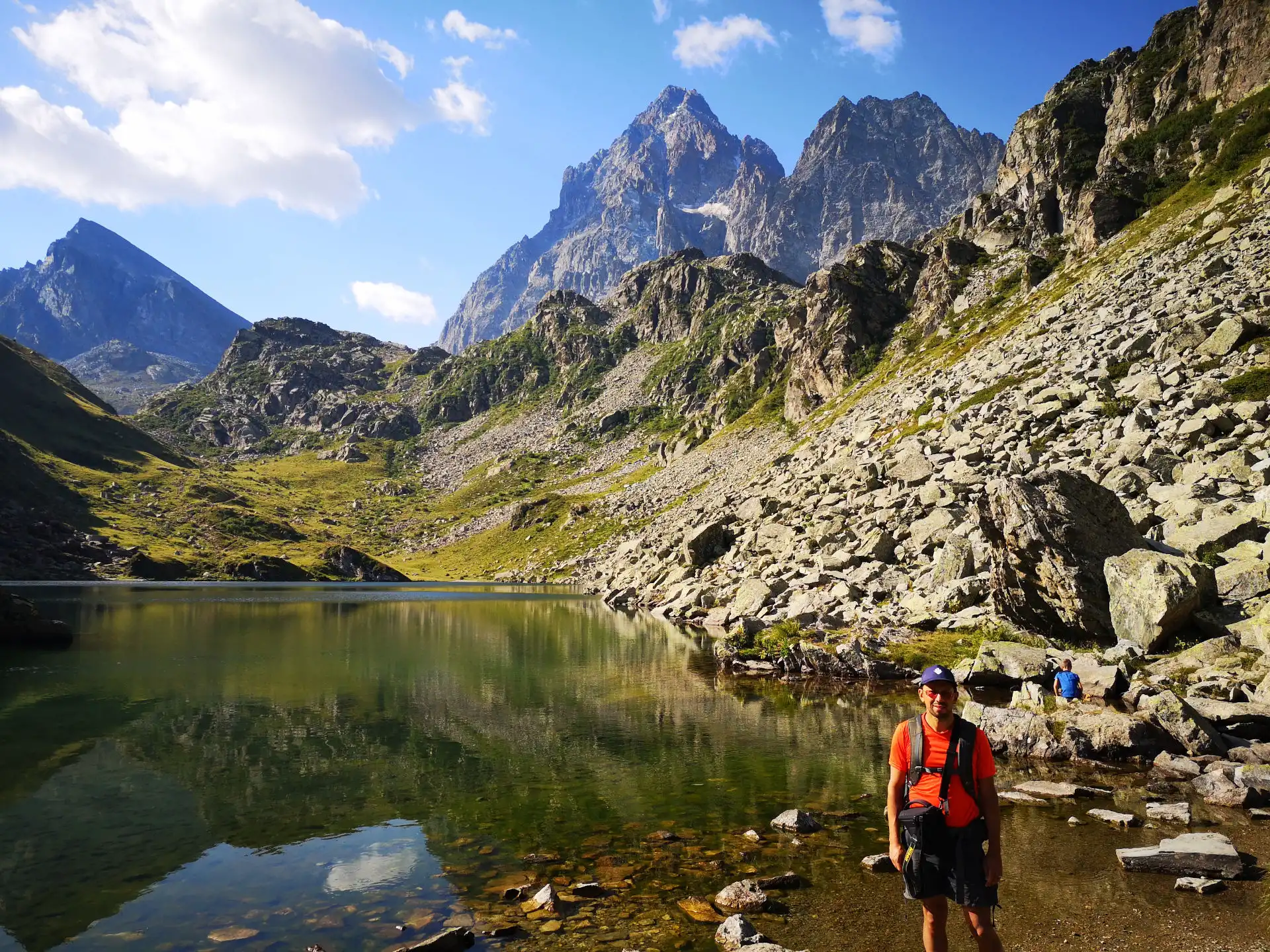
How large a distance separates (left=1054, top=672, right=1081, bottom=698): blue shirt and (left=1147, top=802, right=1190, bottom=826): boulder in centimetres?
844

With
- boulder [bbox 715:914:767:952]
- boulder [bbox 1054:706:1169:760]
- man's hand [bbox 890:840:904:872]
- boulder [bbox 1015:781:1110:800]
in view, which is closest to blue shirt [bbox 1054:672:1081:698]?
boulder [bbox 1054:706:1169:760]

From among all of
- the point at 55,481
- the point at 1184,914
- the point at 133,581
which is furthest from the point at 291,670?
the point at 55,481

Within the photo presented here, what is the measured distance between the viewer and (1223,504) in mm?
31234

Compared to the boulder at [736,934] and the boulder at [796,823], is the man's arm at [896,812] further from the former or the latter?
the boulder at [796,823]

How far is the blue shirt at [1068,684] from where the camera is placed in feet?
76.3

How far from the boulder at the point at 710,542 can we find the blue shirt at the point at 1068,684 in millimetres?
53281

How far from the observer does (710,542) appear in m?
78.2

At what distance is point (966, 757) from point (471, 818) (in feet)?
43.4

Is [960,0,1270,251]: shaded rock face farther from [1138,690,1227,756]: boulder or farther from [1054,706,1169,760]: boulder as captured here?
[1054,706,1169,760]: boulder

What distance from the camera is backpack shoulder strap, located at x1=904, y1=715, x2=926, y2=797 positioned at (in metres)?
9.09

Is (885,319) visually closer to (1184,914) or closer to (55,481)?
(1184,914)

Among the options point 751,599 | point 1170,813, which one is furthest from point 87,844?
point 751,599

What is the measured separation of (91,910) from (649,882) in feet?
34.2

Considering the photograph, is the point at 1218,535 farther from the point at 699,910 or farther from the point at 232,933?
the point at 232,933
